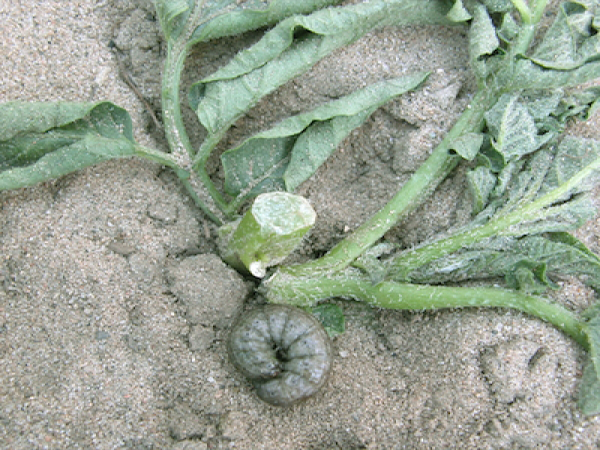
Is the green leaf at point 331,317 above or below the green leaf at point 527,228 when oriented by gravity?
below

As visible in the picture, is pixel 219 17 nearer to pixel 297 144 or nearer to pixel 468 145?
pixel 297 144

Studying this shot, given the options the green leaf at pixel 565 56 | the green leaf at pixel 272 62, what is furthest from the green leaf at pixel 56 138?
the green leaf at pixel 565 56

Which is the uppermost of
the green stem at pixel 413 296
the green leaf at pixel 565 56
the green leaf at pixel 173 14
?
the green leaf at pixel 173 14

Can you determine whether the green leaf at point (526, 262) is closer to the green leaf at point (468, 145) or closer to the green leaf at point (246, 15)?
the green leaf at point (468, 145)

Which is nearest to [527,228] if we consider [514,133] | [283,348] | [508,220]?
[508,220]

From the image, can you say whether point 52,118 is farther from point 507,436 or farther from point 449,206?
point 507,436

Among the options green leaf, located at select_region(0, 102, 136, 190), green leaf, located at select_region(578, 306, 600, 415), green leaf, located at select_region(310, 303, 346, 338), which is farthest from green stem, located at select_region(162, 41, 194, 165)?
green leaf, located at select_region(578, 306, 600, 415)
